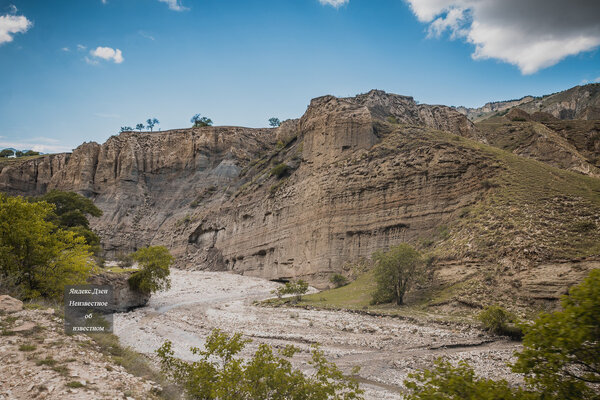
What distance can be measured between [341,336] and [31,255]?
1885 cm

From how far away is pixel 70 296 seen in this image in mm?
17766

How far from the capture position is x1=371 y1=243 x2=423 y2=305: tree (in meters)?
32.0

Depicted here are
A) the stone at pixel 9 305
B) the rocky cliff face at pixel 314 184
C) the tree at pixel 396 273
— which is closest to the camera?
the stone at pixel 9 305

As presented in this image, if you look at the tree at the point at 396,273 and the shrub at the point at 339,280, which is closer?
the tree at the point at 396,273

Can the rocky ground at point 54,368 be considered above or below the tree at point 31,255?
below

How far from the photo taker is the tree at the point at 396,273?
32.0 meters

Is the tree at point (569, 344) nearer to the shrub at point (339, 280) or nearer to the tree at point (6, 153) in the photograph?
the shrub at point (339, 280)

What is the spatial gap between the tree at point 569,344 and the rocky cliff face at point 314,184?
25.0 metres

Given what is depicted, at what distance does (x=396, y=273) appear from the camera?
3231 cm

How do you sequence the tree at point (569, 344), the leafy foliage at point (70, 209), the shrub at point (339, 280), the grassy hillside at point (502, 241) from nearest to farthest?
the tree at point (569, 344)
the grassy hillside at point (502, 241)
the shrub at point (339, 280)
the leafy foliage at point (70, 209)

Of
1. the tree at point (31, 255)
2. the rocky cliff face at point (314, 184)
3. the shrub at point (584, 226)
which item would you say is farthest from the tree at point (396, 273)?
the tree at point (31, 255)

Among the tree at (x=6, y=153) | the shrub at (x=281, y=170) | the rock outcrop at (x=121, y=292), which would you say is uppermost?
the tree at (x=6, y=153)

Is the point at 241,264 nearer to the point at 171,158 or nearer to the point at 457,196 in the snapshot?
the point at 457,196

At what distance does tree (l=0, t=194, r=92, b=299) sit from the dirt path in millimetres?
5367
